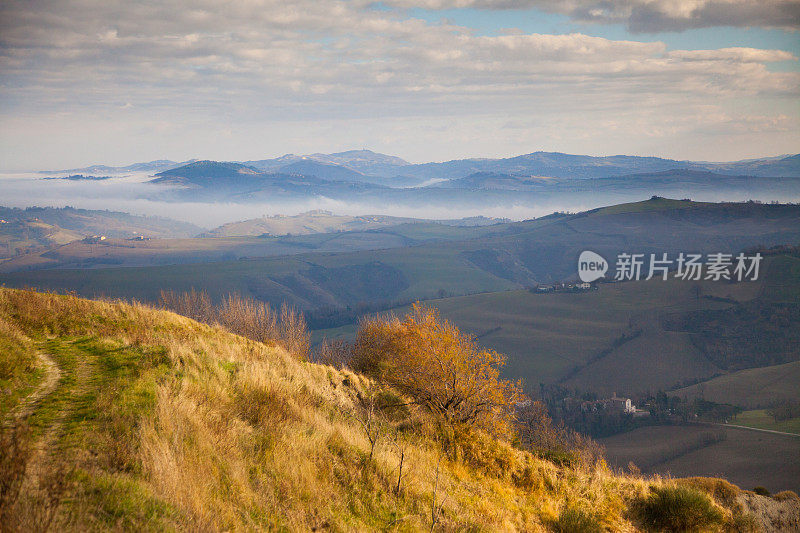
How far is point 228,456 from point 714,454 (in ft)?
396

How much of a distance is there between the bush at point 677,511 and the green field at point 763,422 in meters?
122

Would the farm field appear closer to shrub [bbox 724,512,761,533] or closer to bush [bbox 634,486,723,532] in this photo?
shrub [bbox 724,512,761,533]

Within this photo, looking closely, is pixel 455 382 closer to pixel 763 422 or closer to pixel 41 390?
pixel 41 390

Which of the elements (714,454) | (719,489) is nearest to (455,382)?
(719,489)

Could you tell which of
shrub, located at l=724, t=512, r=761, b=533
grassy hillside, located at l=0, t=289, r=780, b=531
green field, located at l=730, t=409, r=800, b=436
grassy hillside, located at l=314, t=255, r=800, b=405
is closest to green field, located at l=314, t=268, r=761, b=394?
grassy hillside, located at l=314, t=255, r=800, b=405

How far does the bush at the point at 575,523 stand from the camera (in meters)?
13.2

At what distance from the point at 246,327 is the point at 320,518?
7172 cm

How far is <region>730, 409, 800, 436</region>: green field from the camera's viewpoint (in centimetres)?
11429

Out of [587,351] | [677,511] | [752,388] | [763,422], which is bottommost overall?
[763,422]

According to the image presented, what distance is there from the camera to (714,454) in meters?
104

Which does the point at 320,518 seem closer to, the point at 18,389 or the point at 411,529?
the point at 411,529

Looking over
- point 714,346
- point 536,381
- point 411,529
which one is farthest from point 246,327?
point 714,346

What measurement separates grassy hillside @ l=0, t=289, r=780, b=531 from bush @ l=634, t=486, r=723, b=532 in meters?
0.07

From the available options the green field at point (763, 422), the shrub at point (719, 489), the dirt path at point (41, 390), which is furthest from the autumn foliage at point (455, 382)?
the green field at point (763, 422)
